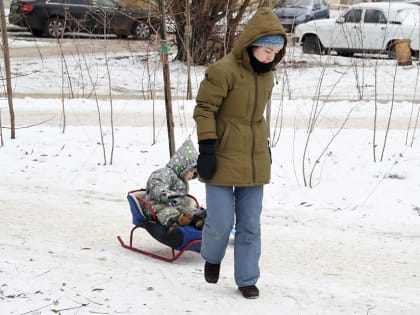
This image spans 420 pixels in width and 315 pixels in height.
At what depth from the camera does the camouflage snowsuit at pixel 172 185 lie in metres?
5.76

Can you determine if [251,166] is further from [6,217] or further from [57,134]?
[57,134]

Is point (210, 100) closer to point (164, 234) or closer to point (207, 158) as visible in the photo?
point (207, 158)

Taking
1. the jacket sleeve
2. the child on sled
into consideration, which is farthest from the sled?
the jacket sleeve

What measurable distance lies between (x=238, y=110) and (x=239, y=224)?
655 mm

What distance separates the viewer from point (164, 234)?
571cm

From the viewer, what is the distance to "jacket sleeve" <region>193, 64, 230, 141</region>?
4.51 meters

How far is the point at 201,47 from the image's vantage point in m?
16.4

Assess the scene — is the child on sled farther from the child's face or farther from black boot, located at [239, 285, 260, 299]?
black boot, located at [239, 285, 260, 299]

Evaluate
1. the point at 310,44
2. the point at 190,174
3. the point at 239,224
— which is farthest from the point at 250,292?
the point at 310,44

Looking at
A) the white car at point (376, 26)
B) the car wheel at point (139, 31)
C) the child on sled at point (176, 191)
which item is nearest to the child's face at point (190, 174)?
the child on sled at point (176, 191)

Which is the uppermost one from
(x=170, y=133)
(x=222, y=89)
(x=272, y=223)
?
(x=222, y=89)

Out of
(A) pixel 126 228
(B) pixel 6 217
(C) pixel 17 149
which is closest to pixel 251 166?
(A) pixel 126 228

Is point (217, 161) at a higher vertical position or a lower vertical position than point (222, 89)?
lower

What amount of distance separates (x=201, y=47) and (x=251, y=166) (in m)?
12.0
